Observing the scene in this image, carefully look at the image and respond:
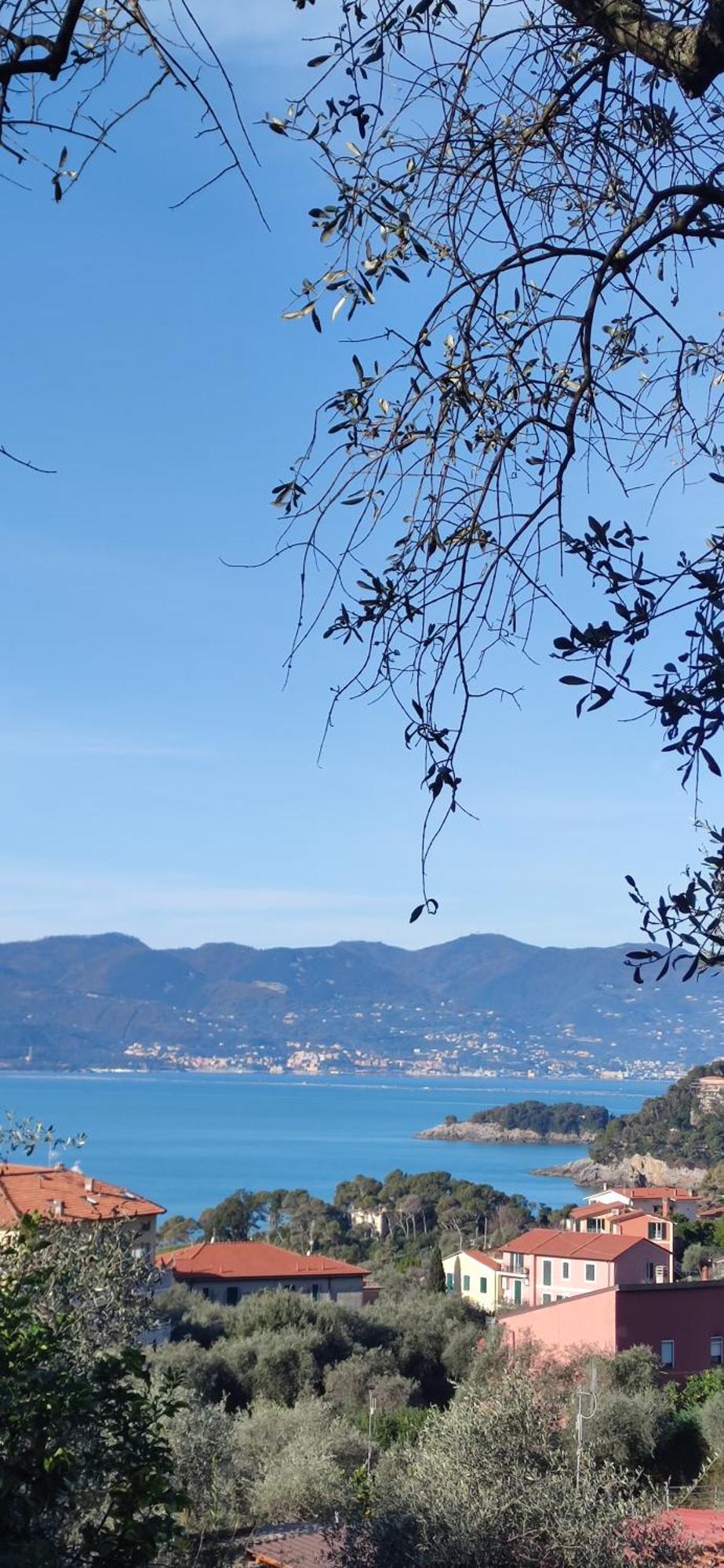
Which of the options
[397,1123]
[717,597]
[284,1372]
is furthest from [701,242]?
[397,1123]

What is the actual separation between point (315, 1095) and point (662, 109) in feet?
635

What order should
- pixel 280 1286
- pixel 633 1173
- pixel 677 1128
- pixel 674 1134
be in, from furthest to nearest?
pixel 677 1128
pixel 674 1134
pixel 633 1173
pixel 280 1286

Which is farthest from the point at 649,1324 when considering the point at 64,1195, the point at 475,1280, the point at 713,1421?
the point at 475,1280

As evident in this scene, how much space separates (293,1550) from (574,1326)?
12.8m

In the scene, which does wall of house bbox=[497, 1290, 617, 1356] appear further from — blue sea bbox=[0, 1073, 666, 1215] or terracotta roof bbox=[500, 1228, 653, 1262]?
blue sea bbox=[0, 1073, 666, 1215]

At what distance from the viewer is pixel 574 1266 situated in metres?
32.6

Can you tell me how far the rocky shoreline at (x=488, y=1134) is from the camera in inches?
4806

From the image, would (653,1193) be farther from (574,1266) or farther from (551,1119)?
(551,1119)

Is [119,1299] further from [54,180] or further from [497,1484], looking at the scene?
[54,180]

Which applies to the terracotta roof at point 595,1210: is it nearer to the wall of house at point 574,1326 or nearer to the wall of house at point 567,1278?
the wall of house at point 567,1278

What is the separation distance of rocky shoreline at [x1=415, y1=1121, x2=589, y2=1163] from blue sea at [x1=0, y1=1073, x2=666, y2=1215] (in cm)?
119

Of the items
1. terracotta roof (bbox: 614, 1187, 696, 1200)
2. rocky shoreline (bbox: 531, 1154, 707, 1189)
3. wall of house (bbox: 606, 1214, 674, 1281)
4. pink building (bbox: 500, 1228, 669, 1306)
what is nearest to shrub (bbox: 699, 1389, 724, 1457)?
pink building (bbox: 500, 1228, 669, 1306)

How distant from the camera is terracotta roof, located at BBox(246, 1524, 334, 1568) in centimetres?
928

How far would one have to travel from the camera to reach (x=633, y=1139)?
3393 inches
